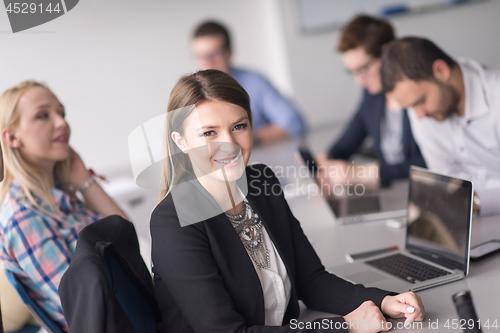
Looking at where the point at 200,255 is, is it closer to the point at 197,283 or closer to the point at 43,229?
the point at 197,283

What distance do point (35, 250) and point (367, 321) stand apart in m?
0.90

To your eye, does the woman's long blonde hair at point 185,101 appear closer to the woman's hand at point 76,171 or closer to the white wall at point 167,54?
the woman's hand at point 76,171

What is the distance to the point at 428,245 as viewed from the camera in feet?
4.29

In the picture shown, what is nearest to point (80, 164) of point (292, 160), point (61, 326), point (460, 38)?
point (61, 326)

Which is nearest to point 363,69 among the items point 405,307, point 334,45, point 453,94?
point 453,94

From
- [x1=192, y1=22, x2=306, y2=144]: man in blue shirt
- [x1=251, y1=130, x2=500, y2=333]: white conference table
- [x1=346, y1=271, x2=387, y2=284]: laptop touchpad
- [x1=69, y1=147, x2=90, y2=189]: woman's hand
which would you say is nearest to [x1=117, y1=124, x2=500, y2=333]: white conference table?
[x1=251, y1=130, x2=500, y2=333]: white conference table

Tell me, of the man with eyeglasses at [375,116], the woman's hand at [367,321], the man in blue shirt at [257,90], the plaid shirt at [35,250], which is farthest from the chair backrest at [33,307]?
the man in blue shirt at [257,90]

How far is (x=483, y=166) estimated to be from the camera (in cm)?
190

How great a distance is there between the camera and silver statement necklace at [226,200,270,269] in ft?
3.45

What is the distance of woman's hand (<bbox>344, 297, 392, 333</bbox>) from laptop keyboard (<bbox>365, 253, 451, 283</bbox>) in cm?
25

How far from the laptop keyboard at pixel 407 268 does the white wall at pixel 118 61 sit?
278 centimetres

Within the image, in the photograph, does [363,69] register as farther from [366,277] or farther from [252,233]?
[252,233]

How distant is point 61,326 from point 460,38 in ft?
16.2

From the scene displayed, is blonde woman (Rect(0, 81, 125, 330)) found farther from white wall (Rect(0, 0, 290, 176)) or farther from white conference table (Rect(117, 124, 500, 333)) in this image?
white wall (Rect(0, 0, 290, 176))
